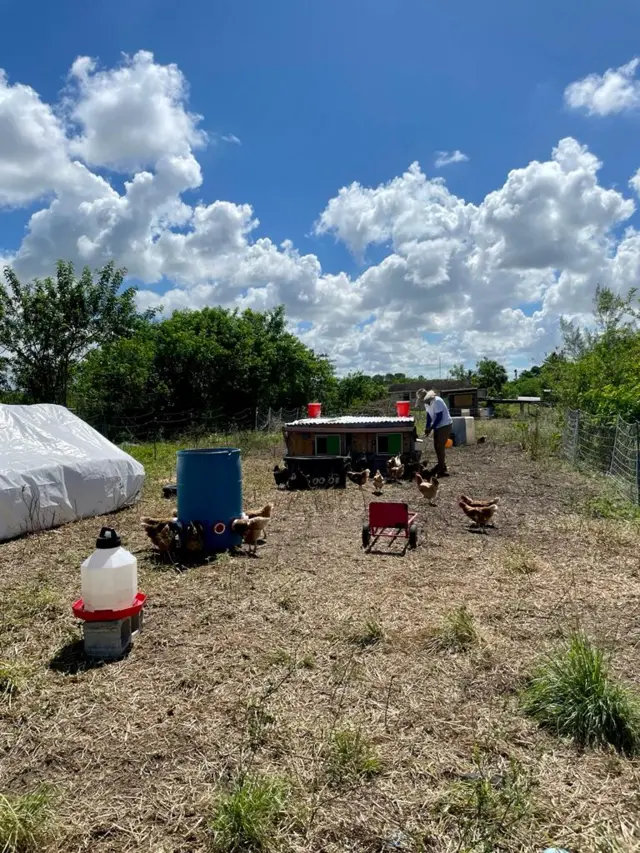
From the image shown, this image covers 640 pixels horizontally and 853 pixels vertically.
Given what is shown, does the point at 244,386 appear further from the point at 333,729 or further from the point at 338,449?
the point at 333,729

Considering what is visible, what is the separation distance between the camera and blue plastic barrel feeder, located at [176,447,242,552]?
650 centimetres

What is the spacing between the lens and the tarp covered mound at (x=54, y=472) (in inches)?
302

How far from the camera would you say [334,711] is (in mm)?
3174

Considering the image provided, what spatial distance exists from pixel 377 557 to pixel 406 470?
6.06m

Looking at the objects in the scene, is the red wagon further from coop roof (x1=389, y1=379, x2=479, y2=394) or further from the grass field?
coop roof (x1=389, y1=379, x2=479, y2=394)

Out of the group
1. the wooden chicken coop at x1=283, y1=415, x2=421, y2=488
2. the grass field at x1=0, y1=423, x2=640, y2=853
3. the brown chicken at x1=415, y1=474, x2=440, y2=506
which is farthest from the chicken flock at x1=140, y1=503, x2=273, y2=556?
the wooden chicken coop at x1=283, y1=415, x2=421, y2=488

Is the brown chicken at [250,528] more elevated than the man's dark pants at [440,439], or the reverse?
the man's dark pants at [440,439]

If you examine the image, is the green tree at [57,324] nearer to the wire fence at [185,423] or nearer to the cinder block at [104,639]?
the wire fence at [185,423]

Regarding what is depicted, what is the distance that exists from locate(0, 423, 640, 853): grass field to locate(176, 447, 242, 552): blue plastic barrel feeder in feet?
1.81

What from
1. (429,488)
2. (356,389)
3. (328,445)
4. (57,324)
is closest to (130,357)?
(57,324)

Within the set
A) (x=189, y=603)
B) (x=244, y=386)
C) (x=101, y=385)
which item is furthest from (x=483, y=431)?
(x=189, y=603)

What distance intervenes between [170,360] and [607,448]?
19206 mm

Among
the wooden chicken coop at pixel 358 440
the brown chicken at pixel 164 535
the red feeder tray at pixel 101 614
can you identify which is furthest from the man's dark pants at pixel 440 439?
the red feeder tray at pixel 101 614

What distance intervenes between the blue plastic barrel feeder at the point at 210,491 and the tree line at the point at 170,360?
871 centimetres
